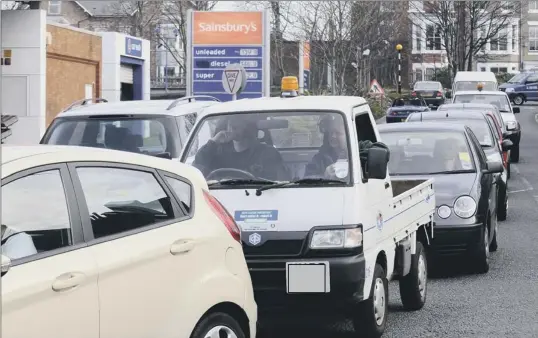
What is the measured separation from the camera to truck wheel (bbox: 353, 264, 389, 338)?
23.3ft

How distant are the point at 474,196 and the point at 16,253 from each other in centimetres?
675

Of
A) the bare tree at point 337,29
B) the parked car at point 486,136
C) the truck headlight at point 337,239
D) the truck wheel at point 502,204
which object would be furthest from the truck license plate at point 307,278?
the bare tree at point 337,29

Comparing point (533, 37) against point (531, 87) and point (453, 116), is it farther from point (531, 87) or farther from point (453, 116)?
point (453, 116)

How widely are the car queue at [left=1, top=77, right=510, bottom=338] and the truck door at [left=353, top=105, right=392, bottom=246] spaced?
0.06 ft

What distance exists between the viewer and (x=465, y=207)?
397 inches

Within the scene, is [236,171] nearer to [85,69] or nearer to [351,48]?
[85,69]

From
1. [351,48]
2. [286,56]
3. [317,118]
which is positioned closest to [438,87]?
[286,56]

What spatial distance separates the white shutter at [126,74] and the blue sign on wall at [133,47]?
0.49 meters

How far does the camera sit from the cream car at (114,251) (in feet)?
13.8

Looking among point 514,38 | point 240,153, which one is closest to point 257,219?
point 240,153

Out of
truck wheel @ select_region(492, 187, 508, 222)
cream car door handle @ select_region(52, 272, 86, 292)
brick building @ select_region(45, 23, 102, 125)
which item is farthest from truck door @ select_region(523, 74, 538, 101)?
cream car door handle @ select_region(52, 272, 86, 292)

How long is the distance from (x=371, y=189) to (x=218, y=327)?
2.48 m

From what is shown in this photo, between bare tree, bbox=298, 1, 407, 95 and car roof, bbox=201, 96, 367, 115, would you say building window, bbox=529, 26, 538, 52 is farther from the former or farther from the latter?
car roof, bbox=201, 96, 367, 115

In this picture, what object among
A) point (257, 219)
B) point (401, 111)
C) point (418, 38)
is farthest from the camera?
point (418, 38)
